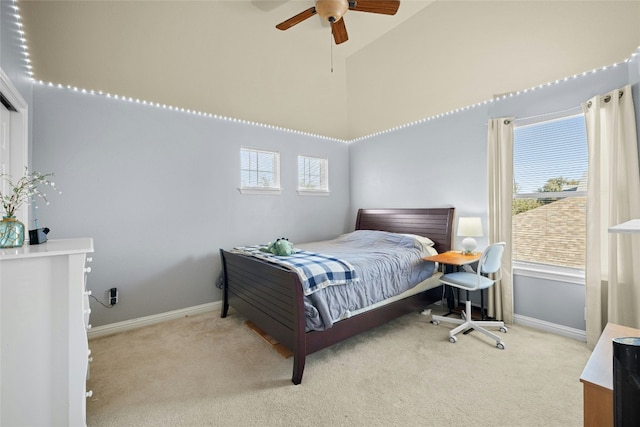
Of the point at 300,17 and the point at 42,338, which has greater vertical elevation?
the point at 300,17

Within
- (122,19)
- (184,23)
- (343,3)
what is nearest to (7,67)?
(122,19)

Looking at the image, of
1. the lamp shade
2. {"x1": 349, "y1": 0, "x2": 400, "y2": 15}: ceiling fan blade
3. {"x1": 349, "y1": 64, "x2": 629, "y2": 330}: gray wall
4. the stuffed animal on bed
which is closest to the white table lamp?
the lamp shade

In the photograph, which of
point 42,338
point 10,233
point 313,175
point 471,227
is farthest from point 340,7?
point 42,338

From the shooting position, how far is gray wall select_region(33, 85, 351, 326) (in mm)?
2863

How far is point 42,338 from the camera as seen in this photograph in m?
1.39

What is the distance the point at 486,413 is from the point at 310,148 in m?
3.98

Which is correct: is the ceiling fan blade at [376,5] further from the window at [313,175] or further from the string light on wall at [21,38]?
the string light on wall at [21,38]

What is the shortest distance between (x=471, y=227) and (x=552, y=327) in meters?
1.23

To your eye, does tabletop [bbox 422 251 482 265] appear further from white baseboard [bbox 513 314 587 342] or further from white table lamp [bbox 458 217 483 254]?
white baseboard [bbox 513 314 587 342]

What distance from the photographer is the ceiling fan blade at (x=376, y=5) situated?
2.37 metres

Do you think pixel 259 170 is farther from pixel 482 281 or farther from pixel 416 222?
pixel 482 281

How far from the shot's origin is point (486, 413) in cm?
173

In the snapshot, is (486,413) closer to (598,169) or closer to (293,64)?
(598,169)

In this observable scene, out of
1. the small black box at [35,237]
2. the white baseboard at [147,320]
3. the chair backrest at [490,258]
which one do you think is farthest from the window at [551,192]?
the small black box at [35,237]
